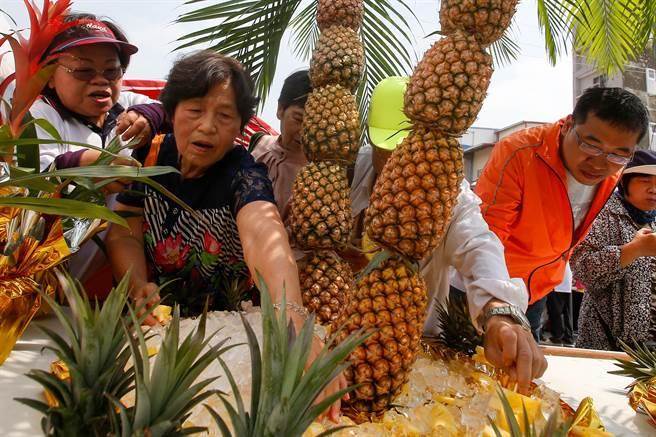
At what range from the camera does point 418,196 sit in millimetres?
1006

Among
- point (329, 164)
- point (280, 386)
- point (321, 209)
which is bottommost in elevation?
point (280, 386)

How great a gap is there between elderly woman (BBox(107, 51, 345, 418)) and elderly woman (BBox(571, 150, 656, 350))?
1.93m

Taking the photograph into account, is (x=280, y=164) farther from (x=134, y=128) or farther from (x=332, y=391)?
(x=332, y=391)

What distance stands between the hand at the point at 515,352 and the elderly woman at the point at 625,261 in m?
1.75

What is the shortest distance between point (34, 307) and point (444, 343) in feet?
3.19

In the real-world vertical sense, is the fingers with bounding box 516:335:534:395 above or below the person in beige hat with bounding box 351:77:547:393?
below

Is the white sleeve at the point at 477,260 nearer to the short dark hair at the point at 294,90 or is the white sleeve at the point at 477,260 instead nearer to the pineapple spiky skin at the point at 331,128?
the pineapple spiky skin at the point at 331,128

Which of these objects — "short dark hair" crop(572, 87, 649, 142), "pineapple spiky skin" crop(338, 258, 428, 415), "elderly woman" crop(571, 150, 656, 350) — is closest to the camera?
"pineapple spiky skin" crop(338, 258, 428, 415)

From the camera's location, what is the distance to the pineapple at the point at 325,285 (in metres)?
Result: 1.29

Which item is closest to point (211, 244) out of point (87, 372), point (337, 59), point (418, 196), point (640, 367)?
point (337, 59)

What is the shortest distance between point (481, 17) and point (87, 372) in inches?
37.2

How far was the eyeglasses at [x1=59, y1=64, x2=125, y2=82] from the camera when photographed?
5.57 ft

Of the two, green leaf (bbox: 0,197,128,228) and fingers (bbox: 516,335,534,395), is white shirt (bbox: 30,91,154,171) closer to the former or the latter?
green leaf (bbox: 0,197,128,228)

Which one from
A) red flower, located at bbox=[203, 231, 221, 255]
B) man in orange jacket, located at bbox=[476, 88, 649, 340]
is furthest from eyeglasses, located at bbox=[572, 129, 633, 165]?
red flower, located at bbox=[203, 231, 221, 255]
